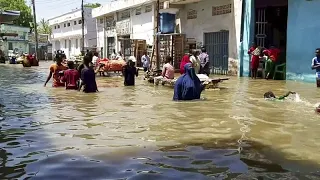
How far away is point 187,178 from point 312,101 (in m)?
7.39

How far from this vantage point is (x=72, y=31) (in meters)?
53.5

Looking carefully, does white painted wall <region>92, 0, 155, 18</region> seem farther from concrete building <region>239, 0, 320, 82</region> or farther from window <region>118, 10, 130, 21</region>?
concrete building <region>239, 0, 320, 82</region>

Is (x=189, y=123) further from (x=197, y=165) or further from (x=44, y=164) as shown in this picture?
(x=44, y=164)

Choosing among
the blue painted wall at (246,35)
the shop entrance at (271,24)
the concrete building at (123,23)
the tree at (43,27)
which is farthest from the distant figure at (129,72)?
the tree at (43,27)

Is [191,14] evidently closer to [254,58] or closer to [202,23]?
[202,23]

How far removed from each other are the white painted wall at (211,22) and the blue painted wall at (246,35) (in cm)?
38

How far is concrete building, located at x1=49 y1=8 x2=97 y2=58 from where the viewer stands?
48.9 meters

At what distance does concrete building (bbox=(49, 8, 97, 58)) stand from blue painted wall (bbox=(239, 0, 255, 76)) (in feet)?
96.3

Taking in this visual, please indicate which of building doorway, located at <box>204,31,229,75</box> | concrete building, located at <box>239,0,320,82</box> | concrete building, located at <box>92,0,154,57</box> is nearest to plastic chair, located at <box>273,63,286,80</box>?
concrete building, located at <box>239,0,320,82</box>

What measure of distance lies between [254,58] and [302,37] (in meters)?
2.36

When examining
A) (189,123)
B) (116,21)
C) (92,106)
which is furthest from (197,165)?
(116,21)

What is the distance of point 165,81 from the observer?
14.8 m

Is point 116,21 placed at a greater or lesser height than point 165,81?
greater

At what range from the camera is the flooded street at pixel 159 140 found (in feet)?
15.0
